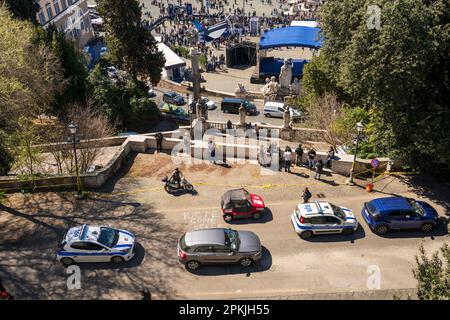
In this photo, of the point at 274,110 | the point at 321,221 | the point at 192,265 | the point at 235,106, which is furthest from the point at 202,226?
the point at 235,106

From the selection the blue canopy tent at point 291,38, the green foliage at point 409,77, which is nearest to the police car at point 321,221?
the green foliage at point 409,77

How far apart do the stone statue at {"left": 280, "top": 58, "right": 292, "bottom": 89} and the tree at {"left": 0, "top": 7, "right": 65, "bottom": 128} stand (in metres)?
21.1

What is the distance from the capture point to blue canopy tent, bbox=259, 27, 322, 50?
164 ft

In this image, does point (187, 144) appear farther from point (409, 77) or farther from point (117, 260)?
point (409, 77)

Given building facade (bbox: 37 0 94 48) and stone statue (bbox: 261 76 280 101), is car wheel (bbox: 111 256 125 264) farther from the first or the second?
building facade (bbox: 37 0 94 48)

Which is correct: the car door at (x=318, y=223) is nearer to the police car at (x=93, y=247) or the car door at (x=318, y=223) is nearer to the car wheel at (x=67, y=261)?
the police car at (x=93, y=247)

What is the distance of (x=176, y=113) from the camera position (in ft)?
136

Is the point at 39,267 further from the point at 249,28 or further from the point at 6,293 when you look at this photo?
the point at 249,28

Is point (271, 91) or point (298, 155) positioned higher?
point (298, 155)

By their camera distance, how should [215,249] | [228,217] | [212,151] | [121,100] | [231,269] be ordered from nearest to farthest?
[215,249]
[231,269]
[228,217]
[212,151]
[121,100]

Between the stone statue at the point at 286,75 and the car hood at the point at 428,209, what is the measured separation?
86.7 ft

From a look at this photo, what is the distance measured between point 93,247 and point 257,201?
7.61 metres

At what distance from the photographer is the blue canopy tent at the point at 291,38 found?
5012cm

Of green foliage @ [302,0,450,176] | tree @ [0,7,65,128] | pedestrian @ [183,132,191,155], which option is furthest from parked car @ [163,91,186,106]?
green foliage @ [302,0,450,176]
